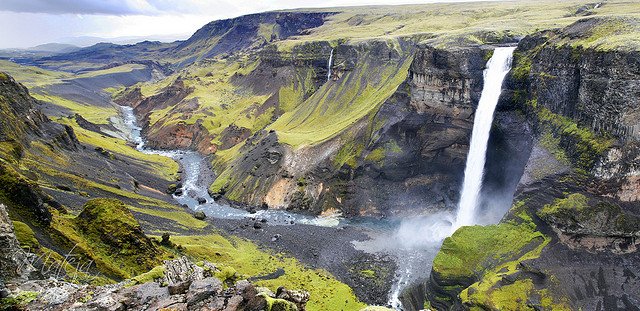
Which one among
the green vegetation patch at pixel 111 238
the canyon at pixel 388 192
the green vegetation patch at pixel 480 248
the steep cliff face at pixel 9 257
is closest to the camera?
the steep cliff face at pixel 9 257

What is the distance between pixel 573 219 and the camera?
154 feet

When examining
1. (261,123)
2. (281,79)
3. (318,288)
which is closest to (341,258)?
(318,288)

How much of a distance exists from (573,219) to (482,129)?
94.0 ft

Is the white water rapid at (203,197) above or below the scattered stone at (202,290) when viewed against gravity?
below

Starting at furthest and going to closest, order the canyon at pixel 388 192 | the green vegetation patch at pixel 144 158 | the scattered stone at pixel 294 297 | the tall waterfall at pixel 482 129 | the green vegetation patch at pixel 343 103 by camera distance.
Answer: the green vegetation patch at pixel 144 158, the green vegetation patch at pixel 343 103, the tall waterfall at pixel 482 129, the canyon at pixel 388 192, the scattered stone at pixel 294 297

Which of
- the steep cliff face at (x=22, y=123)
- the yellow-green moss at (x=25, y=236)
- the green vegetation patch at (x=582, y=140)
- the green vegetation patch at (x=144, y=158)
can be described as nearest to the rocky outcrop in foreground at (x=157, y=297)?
the yellow-green moss at (x=25, y=236)

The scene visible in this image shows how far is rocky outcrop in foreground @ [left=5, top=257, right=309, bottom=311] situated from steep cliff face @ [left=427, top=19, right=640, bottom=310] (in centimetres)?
2828

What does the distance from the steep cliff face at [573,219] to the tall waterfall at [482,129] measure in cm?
1448

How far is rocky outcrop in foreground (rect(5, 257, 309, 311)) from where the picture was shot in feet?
66.5

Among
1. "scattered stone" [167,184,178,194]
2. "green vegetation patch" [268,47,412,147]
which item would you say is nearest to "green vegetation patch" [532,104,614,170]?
"green vegetation patch" [268,47,412,147]

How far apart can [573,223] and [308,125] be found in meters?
71.9

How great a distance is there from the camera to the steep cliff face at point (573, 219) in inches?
1697

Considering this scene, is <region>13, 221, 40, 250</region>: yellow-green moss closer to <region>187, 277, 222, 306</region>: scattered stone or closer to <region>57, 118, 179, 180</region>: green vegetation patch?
<region>187, 277, 222, 306</region>: scattered stone

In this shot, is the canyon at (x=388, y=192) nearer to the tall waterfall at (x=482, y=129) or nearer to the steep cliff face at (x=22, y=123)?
the steep cliff face at (x=22, y=123)
